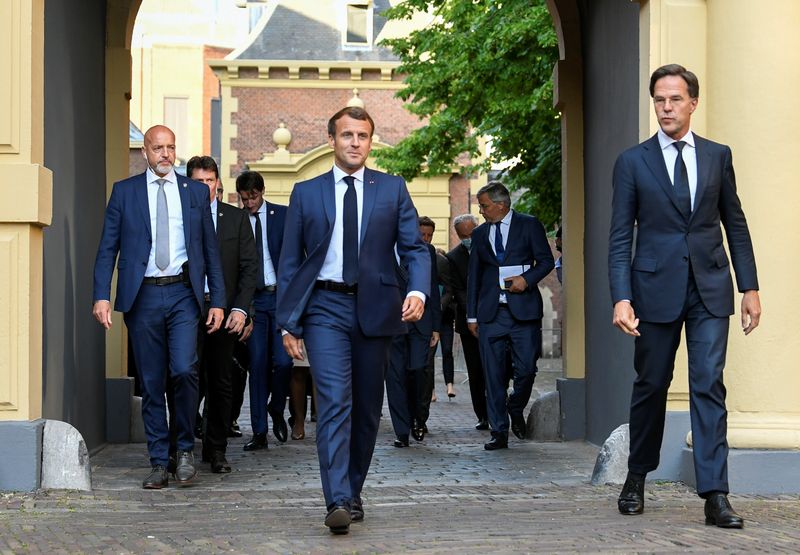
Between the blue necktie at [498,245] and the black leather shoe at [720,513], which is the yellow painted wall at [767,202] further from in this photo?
the blue necktie at [498,245]

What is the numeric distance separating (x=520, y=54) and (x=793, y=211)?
1125 cm

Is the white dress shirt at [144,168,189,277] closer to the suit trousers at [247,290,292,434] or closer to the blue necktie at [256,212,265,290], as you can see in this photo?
the blue necktie at [256,212,265,290]

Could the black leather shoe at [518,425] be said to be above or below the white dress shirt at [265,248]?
below

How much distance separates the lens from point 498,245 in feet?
37.0

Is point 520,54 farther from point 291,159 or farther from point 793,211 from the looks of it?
point 291,159

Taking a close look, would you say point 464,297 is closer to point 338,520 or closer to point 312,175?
point 338,520

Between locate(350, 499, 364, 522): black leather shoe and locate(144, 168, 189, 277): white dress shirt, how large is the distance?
205cm

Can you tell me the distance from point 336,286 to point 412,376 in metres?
5.22

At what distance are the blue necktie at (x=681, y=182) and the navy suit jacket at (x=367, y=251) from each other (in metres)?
1.20

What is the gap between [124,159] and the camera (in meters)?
11.4

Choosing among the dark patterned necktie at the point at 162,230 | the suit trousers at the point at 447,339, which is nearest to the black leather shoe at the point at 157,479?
the dark patterned necktie at the point at 162,230

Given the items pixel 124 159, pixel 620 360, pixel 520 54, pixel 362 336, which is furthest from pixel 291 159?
pixel 362 336

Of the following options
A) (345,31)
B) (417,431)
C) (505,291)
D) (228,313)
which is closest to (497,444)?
(417,431)

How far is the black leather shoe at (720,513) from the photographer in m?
6.32
